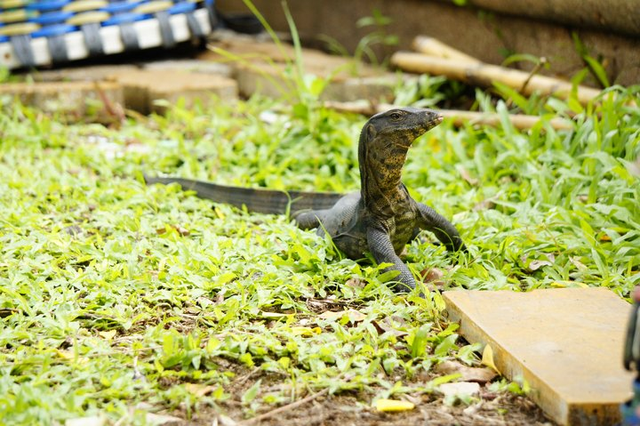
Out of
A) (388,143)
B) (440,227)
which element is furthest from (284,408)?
(440,227)

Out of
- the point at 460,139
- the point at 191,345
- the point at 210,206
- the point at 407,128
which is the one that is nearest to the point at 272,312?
the point at 191,345

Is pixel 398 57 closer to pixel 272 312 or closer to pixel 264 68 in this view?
pixel 264 68

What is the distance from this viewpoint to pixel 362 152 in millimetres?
3799

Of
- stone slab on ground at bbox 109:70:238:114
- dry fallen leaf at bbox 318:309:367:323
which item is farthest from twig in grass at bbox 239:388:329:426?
stone slab on ground at bbox 109:70:238:114

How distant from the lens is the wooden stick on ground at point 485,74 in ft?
18.7

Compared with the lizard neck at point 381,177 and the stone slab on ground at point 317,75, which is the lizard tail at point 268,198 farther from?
the stone slab on ground at point 317,75

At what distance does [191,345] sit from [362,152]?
1.35 meters

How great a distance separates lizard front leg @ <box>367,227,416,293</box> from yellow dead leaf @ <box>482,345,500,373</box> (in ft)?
2.18

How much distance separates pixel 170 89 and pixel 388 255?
3.87 metres

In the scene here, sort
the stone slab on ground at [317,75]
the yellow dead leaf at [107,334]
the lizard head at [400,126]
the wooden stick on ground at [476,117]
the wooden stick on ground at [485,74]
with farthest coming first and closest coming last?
the stone slab on ground at [317,75], the wooden stick on ground at [485,74], the wooden stick on ground at [476,117], the lizard head at [400,126], the yellow dead leaf at [107,334]

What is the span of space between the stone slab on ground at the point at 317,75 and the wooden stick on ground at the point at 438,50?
1.21 ft

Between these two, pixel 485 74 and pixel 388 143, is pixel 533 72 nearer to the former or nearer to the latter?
pixel 485 74

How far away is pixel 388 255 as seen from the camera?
370 centimetres

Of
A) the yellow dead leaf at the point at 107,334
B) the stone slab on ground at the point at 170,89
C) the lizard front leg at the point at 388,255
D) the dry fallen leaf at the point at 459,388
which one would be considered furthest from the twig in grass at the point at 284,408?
the stone slab on ground at the point at 170,89
